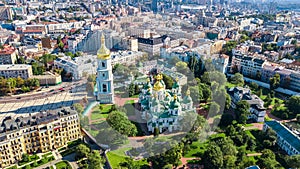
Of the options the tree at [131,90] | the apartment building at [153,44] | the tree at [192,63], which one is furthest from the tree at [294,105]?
the apartment building at [153,44]

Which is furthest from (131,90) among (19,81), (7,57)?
(7,57)

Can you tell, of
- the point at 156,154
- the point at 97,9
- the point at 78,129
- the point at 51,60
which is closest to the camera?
the point at 156,154

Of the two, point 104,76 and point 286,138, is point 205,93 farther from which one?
point 104,76

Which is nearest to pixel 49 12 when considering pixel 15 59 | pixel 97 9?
pixel 97 9

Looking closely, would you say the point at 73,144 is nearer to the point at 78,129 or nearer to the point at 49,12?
the point at 78,129

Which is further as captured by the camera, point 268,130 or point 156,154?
point 268,130

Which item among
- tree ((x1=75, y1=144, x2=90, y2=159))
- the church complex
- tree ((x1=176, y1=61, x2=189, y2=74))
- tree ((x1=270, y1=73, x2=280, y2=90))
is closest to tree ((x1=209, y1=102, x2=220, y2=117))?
the church complex
